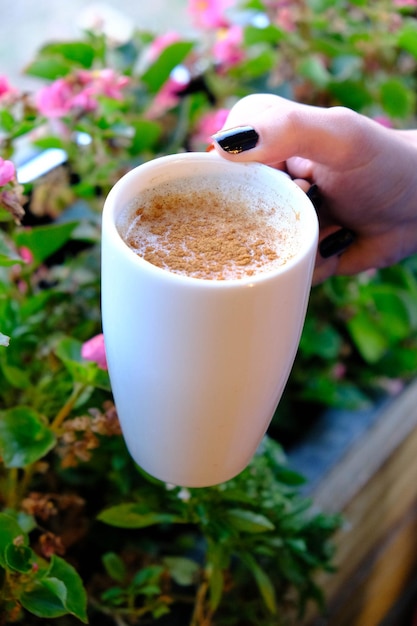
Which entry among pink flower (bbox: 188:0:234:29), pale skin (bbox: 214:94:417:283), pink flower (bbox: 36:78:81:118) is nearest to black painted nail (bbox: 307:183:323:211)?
pale skin (bbox: 214:94:417:283)

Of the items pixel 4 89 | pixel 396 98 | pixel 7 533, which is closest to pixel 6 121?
pixel 4 89

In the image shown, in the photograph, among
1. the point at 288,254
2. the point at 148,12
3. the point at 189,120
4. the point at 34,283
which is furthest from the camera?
the point at 148,12

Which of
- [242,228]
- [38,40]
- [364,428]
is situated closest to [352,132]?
[242,228]

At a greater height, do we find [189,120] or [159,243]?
[159,243]

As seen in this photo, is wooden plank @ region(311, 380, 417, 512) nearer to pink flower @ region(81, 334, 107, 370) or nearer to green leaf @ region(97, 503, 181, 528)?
green leaf @ region(97, 503, 181, 528)

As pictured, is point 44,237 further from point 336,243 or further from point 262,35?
point 262,35

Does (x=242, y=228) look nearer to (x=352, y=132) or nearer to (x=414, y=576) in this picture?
(x=352, y=132)

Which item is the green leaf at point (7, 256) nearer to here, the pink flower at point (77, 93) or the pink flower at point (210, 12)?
the pink flower at point (77, 93)
